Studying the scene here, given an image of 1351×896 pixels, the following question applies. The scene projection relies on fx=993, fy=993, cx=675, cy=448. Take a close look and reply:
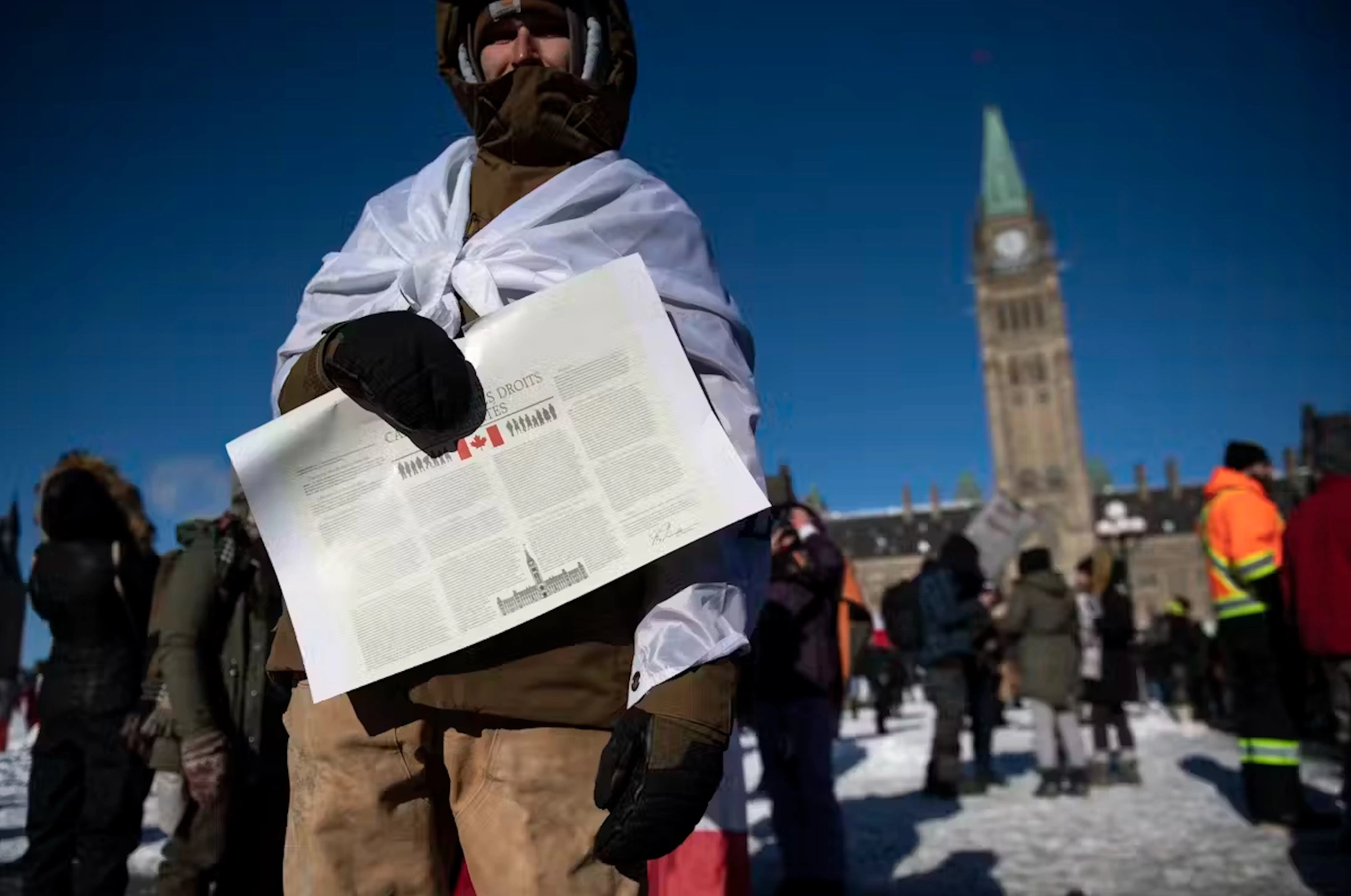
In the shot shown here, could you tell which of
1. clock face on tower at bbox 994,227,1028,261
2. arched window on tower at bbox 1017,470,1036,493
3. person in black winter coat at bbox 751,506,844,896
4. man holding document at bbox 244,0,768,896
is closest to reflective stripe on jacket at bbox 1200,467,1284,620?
person in black winter coat at bbox 751,506,844,896

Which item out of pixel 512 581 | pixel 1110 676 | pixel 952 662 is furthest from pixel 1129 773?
pixel 512 581

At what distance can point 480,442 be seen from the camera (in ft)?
5.22

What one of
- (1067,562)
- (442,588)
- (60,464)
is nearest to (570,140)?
(442,588)

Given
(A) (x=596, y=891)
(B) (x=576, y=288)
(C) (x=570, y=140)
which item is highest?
(C) (x=570, y=140)

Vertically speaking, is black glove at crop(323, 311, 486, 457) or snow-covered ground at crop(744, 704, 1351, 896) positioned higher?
A: black glove at crop(323, 311, 486, 457)

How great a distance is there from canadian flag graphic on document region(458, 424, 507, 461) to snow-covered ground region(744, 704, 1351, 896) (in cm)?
503

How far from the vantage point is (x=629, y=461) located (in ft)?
5.21

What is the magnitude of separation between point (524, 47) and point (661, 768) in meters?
1.39

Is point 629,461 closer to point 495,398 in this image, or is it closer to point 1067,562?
point 495,398

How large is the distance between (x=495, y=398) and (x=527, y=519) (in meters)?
0.20

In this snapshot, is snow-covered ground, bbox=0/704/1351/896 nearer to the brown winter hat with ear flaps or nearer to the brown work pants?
the brown work pants

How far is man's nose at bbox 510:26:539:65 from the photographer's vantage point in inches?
76.9

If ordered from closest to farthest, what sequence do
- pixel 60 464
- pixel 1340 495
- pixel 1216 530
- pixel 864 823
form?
1. pixel 60 464
2. pixel 1340 495
3. pixel 1216 530
4. pixel 864 823

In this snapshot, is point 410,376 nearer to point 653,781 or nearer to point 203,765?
point 653,781
